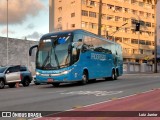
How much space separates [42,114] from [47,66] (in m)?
14.0

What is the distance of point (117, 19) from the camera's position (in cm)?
10162

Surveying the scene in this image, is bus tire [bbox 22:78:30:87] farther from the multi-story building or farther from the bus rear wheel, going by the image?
the multi-story building

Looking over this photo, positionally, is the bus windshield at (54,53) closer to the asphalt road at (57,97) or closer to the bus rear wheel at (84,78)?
the asphalt road at (57,97)

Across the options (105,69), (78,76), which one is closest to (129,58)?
(105,69)

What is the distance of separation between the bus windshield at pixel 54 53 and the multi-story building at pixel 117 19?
60875 mm

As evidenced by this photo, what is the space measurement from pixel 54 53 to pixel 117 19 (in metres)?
77.4

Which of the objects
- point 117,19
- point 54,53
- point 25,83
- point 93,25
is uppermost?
point 117,19

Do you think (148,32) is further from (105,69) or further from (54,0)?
(105,69)

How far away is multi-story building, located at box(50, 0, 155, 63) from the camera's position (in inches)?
3661

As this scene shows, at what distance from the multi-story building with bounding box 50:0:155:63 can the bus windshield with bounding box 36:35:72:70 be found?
200 ft

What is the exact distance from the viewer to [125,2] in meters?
104

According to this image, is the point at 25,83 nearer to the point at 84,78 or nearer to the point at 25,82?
the point at 25,82

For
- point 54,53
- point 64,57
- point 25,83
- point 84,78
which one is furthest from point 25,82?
point 64,57

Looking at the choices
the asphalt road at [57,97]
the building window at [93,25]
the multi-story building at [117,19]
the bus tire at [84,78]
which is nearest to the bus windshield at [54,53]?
the asphalt road at [57,97]
